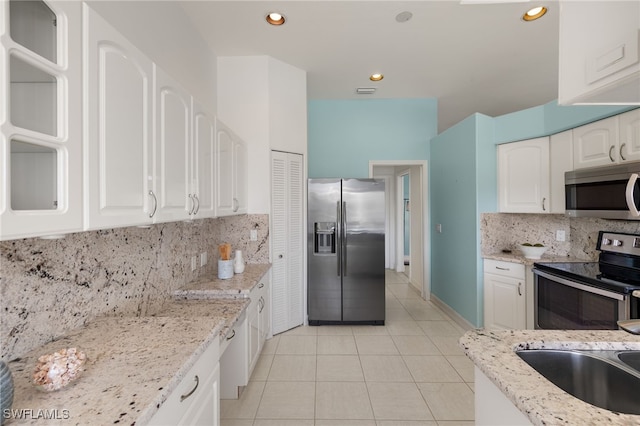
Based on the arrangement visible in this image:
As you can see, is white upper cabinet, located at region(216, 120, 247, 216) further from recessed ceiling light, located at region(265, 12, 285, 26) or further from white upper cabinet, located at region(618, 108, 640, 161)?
white upper cabinet, located at region(618, 108, 640, 161)

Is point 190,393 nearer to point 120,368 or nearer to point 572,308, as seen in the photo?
point 120,368

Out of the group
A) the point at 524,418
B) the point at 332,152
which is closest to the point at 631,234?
the point at 524,418

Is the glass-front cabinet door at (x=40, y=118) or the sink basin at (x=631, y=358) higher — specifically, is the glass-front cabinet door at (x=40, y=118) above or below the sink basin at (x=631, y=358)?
above

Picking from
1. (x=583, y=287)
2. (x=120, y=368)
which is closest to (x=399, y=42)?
(x=583, y=287)

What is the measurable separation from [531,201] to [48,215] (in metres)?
3.73

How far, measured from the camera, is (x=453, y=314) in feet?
11.7

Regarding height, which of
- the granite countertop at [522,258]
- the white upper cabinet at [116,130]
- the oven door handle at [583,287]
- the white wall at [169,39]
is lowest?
the oven door handle at [583,287]

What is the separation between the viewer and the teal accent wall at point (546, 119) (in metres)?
2.29

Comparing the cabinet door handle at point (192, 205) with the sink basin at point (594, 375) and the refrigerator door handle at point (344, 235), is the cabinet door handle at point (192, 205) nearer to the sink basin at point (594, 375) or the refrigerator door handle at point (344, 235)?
the sink basin at point (594, 375)

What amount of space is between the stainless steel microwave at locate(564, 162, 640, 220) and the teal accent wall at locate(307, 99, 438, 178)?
2.13m

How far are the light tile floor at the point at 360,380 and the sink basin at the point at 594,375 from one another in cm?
123

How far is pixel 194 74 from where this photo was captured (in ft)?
8.27

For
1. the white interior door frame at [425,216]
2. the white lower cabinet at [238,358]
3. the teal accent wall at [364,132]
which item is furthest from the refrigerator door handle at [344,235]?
the white lower cabinet at [238,358]

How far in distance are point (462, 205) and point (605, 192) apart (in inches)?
53.6
